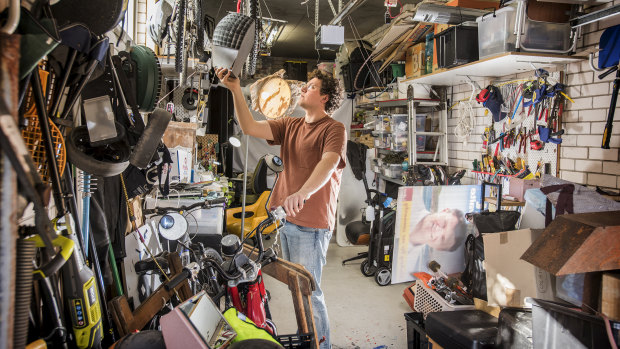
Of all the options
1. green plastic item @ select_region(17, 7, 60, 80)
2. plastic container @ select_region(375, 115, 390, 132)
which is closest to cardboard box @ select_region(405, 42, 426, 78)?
plastic container @ select_region(375, 115, 390, 132)

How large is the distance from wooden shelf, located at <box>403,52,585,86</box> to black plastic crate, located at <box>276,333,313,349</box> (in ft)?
7.60

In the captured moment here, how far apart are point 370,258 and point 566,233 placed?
104 inches

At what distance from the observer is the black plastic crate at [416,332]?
2.37 meters

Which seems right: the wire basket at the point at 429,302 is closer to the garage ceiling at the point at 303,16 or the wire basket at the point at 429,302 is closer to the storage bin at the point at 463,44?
the storage bin at the point at 463,44

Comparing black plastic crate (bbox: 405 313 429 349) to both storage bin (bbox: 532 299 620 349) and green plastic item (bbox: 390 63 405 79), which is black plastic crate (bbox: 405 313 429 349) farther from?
green plastic item (bbox: 390 63 405 79)

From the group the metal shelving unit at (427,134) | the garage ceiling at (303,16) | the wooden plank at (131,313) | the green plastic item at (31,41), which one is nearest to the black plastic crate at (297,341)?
the wooden plank at (131,313)

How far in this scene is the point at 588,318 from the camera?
133 centimetres

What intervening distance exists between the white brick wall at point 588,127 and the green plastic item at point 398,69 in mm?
2145

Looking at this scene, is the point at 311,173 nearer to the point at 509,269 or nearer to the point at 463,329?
the point at 463,329

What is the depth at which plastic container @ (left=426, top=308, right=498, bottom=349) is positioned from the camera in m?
1.90

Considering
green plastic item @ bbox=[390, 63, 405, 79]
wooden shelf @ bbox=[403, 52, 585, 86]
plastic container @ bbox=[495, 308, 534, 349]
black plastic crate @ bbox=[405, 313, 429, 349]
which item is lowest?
black plastic crate @ bbox=[405, 313, 429, 349]

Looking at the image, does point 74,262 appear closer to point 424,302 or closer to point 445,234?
point 424,302

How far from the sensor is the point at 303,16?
6.13 meters

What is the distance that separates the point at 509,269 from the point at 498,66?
1670 millimetres
